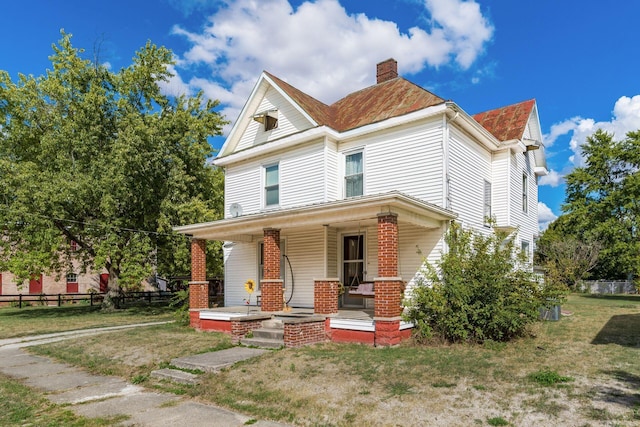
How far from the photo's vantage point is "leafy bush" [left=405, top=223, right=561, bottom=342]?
965cm

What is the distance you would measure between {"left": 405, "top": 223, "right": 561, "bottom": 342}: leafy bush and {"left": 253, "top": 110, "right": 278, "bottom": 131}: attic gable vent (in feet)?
26.2

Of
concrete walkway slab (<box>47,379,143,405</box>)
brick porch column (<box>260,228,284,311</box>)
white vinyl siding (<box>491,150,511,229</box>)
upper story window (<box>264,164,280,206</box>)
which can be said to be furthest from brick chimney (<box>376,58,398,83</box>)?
concrete walkway slab (<box>47,379,143,405</box>)

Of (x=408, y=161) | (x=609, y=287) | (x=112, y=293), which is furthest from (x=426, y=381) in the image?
(x=609, y=287)

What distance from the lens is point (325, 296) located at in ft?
35.8

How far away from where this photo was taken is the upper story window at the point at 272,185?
50.4 ft

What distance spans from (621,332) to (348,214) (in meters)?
7.22

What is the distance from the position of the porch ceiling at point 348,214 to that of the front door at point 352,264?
187cm

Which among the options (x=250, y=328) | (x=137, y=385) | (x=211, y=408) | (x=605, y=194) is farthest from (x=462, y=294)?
(x=605, y=194)

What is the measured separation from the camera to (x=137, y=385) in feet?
A: 26.5

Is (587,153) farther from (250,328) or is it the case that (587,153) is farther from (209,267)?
(250,328)

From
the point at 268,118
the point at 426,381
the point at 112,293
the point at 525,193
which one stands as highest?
the point at 268,118

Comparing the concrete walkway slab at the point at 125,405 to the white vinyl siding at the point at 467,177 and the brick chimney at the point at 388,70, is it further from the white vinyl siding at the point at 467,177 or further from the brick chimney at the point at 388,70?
the brick chimney at the point at 388,70

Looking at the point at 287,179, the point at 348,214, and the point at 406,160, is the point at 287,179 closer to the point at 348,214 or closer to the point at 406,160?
the point at 406,160

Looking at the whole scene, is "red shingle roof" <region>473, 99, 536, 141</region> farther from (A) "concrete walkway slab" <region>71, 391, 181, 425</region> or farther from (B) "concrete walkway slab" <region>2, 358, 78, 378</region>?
(B) "concrete walkway slab" <region>2, 358, 78, 378</region>
